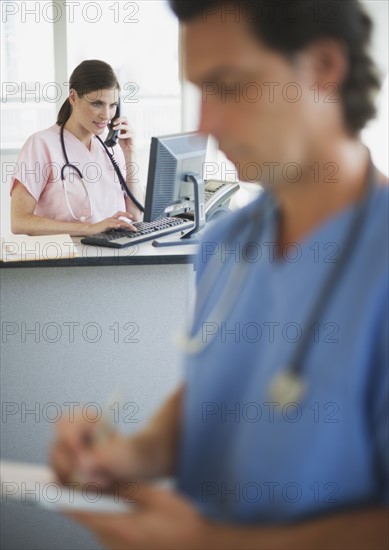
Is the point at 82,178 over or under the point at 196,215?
over

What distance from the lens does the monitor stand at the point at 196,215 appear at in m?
2.66

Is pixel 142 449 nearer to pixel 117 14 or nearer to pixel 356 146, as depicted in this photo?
pixel 356 146

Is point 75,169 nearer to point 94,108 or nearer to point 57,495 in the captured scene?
point 94,108

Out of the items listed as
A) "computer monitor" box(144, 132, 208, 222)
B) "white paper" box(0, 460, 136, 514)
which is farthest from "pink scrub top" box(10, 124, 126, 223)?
"white paper" box(0, 460, 136, 514)

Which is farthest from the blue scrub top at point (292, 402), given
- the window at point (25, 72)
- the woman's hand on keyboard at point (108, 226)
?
the window at point (25, 72)

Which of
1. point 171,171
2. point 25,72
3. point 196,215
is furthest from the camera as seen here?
point 25,72

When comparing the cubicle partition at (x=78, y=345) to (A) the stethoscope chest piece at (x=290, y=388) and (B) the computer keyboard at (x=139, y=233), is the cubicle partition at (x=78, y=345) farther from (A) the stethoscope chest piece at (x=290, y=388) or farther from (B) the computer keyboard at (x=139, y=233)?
(A) the stethoscope chest piece at (x=290, y=388)

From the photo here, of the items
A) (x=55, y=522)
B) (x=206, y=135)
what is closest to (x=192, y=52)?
(x=206, y=135)

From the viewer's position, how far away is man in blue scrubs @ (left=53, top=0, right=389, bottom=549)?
0.71 meters

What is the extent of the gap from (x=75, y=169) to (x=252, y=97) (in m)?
2.37

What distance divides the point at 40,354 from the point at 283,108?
185 centimetres

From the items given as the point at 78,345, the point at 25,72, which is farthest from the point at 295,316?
the point at 25,72

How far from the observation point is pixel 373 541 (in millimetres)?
745

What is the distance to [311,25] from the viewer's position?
2.38ft
